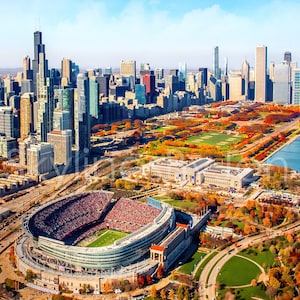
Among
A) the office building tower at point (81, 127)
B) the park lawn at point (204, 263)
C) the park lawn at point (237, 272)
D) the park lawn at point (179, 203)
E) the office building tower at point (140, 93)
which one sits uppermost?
the office building tower at point (140, 93)

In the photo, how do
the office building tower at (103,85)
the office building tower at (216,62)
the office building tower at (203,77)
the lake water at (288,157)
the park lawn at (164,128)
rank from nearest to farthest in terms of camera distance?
1. the lake water at (288,157)
2. the park lawn at (164,128)
3. the office building tower at (103,85)
4. the office building tower at (203,77)
5. the office building tower at (216,62)

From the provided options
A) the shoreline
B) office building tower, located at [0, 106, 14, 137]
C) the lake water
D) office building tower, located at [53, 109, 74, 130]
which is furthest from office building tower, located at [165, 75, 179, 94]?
office building tower, located at [53, 109, 74, 130]

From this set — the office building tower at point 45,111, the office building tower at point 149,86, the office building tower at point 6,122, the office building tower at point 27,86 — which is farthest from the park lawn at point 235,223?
the office building tower at point 149,86

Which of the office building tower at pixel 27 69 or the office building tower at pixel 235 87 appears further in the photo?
the office building tower at pixel 235 87

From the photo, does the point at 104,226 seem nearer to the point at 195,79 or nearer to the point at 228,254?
the point at 228,254

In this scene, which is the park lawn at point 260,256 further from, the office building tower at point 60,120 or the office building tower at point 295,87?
the office building tower at point 295,87

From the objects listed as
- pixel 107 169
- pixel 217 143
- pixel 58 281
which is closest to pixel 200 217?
pixel 58 281
